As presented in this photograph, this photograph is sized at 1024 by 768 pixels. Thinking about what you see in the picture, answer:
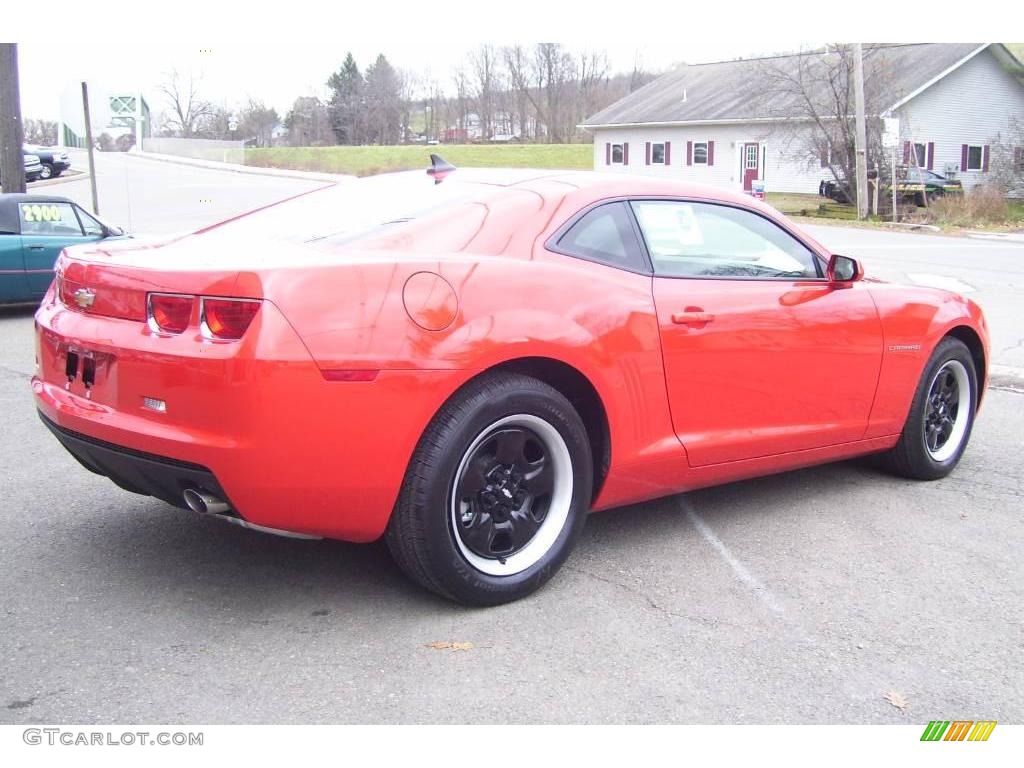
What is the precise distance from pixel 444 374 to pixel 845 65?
1439 inches

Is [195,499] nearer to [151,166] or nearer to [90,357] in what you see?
[90,357]

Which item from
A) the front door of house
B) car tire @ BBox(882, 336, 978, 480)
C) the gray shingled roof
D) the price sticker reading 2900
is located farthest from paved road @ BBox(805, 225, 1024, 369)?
the front door of house

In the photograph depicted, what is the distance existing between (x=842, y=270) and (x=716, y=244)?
71 cm

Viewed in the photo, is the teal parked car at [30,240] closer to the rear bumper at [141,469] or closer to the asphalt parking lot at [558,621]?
the asphalt parking lot at [558,621]

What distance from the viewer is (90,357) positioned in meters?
3.63

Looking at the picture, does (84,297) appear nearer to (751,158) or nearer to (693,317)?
(693,317)

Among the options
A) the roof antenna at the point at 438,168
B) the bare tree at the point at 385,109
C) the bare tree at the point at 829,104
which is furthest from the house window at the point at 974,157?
the roof antenna at the point at 438,168

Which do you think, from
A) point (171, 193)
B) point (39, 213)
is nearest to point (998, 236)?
point (39, 213)

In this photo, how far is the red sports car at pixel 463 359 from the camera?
3305mm

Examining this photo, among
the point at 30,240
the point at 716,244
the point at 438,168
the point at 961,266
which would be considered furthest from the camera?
the point at 961,266

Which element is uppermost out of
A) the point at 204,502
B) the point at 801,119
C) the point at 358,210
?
the point at 801,119

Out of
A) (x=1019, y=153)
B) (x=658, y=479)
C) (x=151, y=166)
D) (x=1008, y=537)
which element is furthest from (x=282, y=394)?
(x=151, y=166)

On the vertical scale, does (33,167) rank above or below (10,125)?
above

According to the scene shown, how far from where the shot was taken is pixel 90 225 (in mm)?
12289
